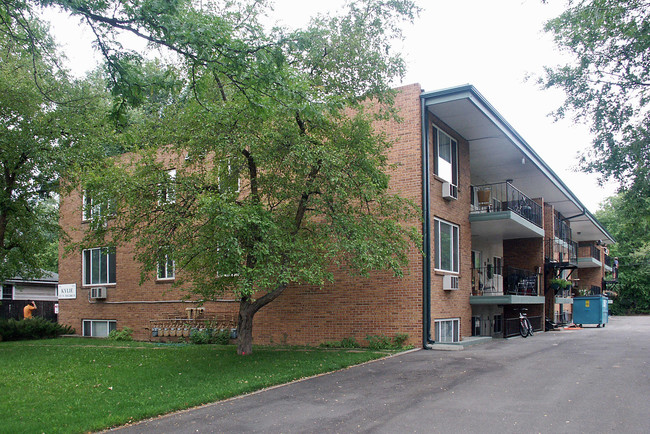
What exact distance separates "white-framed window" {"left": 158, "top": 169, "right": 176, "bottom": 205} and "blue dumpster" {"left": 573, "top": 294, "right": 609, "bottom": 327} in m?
21.8

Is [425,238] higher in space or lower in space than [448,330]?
higher

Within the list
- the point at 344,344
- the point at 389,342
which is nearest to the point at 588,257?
the point at 389,342

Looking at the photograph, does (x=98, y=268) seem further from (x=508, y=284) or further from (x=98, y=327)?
(x=508, y=284)

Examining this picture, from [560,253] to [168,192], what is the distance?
22.9 meters

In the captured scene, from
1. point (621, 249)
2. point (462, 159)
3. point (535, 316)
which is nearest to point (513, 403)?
point (462, 159)

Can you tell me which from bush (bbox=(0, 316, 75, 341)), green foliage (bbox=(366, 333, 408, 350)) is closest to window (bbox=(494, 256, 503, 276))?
green foliage (bbox=(366, 333, 408, 350))

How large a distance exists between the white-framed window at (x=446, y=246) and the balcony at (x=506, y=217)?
142cm

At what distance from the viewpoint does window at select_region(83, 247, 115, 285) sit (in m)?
23.0

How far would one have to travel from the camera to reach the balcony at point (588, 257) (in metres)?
33.4

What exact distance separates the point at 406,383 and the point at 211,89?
755 centimetres

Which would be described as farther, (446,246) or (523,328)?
(523,328)

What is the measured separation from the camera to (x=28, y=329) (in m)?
22.4

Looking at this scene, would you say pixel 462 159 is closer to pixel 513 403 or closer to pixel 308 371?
pixel 308 371

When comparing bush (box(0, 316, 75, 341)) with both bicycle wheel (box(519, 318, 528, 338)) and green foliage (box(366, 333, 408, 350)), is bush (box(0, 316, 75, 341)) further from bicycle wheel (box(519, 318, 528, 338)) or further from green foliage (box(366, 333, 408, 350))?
bicycle wheel (box(519, 318, 528, 338))
